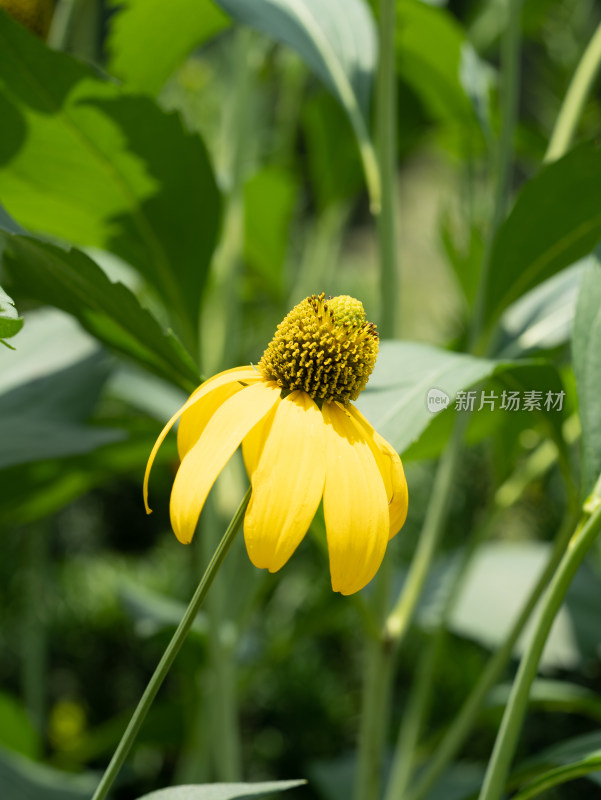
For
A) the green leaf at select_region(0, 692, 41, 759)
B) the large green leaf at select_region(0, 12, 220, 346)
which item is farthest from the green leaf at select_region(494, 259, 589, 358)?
the green leaf at select_region(0, 692, 41, 759)

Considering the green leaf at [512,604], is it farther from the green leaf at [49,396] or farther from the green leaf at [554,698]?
the green leaf at [49,396]

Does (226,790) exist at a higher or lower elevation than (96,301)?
lower

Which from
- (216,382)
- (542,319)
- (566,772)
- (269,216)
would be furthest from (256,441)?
(269,216)

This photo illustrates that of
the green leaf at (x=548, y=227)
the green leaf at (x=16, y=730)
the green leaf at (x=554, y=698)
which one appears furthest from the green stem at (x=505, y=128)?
the green leaf at (x=16, y=730)

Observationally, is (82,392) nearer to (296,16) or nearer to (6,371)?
(6,371)

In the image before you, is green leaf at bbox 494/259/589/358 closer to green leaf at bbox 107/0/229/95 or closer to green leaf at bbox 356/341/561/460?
green leaf at bbox 356/341/561/460

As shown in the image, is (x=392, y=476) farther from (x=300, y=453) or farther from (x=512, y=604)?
(x=512, y=604)
